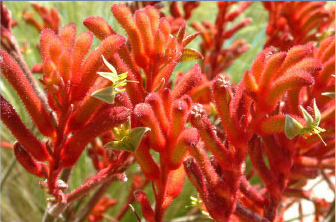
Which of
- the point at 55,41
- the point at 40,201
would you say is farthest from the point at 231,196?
the point at 40,201

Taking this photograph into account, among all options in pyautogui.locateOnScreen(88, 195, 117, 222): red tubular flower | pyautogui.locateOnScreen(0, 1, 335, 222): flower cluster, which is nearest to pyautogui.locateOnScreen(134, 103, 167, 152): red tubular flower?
pyautogui.locateOnScreen(0, 1, 335, 222): flower cluster

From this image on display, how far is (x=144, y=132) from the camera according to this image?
0.60 m

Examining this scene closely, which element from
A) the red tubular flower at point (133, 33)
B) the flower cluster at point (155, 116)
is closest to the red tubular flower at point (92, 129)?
the flower cluster at point (155, 116)

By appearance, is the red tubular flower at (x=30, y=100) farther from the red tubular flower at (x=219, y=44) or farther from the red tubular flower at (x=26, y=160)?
the red tubular flower at (x=219, y=44)

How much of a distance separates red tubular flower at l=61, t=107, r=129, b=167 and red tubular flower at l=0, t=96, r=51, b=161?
0.03m

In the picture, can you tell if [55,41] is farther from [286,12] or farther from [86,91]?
[286,12]

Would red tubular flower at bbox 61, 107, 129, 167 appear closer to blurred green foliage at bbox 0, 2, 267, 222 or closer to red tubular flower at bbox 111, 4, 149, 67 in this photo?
red tubular flower at bbox 111, 4, 149, 67

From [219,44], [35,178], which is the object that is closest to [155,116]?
[219,44]

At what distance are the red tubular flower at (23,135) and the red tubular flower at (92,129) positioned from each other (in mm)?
28

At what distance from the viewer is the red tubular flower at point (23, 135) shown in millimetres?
634

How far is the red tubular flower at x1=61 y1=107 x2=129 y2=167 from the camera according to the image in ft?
2.02

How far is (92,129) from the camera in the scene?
0.64 meters

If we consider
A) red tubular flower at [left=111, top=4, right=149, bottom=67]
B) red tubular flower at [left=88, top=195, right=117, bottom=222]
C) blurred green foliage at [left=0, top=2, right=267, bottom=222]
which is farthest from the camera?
blurred green foliage at [left=0, top=2, right=267, bottom=222]

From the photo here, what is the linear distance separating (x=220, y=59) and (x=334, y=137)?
2.18 ft
